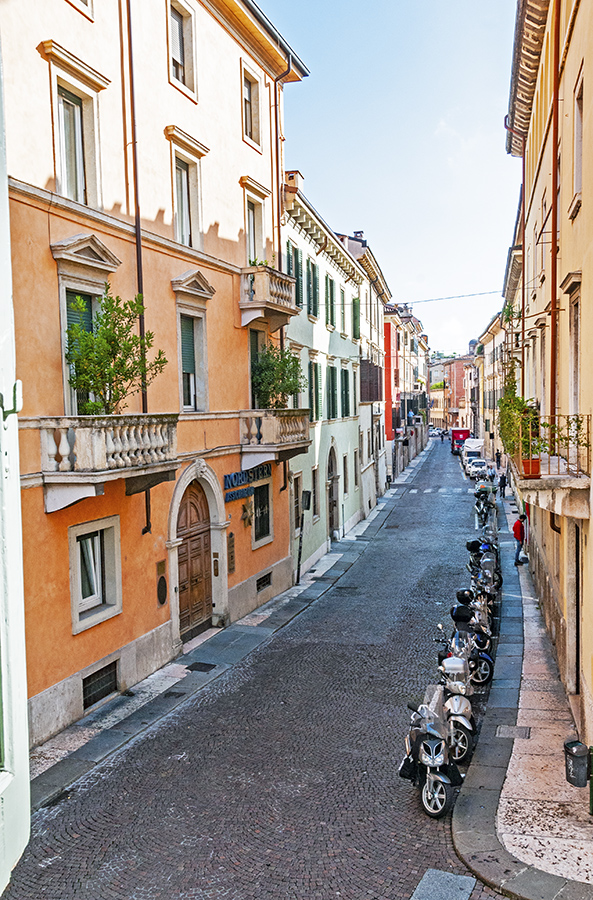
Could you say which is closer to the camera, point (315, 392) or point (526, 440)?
point (526, 440)

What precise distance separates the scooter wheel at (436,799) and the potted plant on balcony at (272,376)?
431 inches

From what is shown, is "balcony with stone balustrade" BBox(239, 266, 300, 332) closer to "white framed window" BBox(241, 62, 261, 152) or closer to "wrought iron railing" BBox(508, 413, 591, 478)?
"white framed window" BBox(241, 62, 261, 152)

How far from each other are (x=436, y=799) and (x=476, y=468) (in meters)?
40.3

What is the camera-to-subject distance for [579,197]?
9336 mm

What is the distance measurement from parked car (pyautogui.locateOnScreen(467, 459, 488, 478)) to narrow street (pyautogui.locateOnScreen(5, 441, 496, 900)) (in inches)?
1210

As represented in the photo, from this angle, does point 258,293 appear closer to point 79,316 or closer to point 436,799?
point 79,316

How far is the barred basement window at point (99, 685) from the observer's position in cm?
1107

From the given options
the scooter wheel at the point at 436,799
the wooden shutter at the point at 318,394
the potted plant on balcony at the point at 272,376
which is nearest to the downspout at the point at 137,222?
the potted plant on balcony at the point at 272,376

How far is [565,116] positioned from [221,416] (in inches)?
340

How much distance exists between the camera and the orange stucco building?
983cm

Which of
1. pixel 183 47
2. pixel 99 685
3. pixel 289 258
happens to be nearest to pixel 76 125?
pixel 183 47

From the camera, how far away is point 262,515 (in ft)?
60.2

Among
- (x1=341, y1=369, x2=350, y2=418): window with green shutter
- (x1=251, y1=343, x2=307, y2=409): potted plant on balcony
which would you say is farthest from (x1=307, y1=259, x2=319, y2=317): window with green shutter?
(x1=251, y1=343, x2=307, y2=409): potted plant on balcony

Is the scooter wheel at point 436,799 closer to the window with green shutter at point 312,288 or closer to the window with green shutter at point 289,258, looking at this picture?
the window with green shutter at point 289,258
